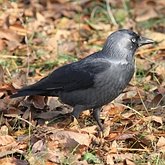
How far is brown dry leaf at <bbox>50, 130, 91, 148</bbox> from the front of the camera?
4.84 meters

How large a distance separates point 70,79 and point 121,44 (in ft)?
1.61

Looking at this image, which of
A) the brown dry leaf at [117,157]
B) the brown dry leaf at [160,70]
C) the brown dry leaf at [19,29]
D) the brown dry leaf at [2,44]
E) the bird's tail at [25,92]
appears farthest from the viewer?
the brown dry leaf at [19,29]

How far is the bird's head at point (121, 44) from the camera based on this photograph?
5352 mm

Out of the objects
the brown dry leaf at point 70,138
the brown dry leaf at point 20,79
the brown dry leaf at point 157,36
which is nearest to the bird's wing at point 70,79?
the brown dry leaf at point 70,138

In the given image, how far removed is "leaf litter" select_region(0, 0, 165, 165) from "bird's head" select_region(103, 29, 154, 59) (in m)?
Result: 0.50

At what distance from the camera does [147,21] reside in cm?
854

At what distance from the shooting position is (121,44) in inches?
212

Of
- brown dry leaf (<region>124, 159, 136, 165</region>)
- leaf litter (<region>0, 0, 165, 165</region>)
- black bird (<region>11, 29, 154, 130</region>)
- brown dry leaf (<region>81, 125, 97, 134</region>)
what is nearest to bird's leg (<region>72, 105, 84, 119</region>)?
black bird (<region>11, 29, 154, 130</region>)

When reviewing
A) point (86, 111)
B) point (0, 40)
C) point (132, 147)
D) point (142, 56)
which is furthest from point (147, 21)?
point (132, 147)

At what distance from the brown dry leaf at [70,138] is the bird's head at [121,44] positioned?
76 cm

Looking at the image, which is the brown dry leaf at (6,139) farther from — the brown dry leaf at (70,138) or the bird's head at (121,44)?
the bird's head at (121,44)

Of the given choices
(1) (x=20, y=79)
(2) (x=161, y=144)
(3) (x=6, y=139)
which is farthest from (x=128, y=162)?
(1) (x=20, y=79)

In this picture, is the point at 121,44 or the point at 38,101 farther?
the point at 38,101

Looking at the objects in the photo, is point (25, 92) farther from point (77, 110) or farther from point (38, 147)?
point (38, 147)
